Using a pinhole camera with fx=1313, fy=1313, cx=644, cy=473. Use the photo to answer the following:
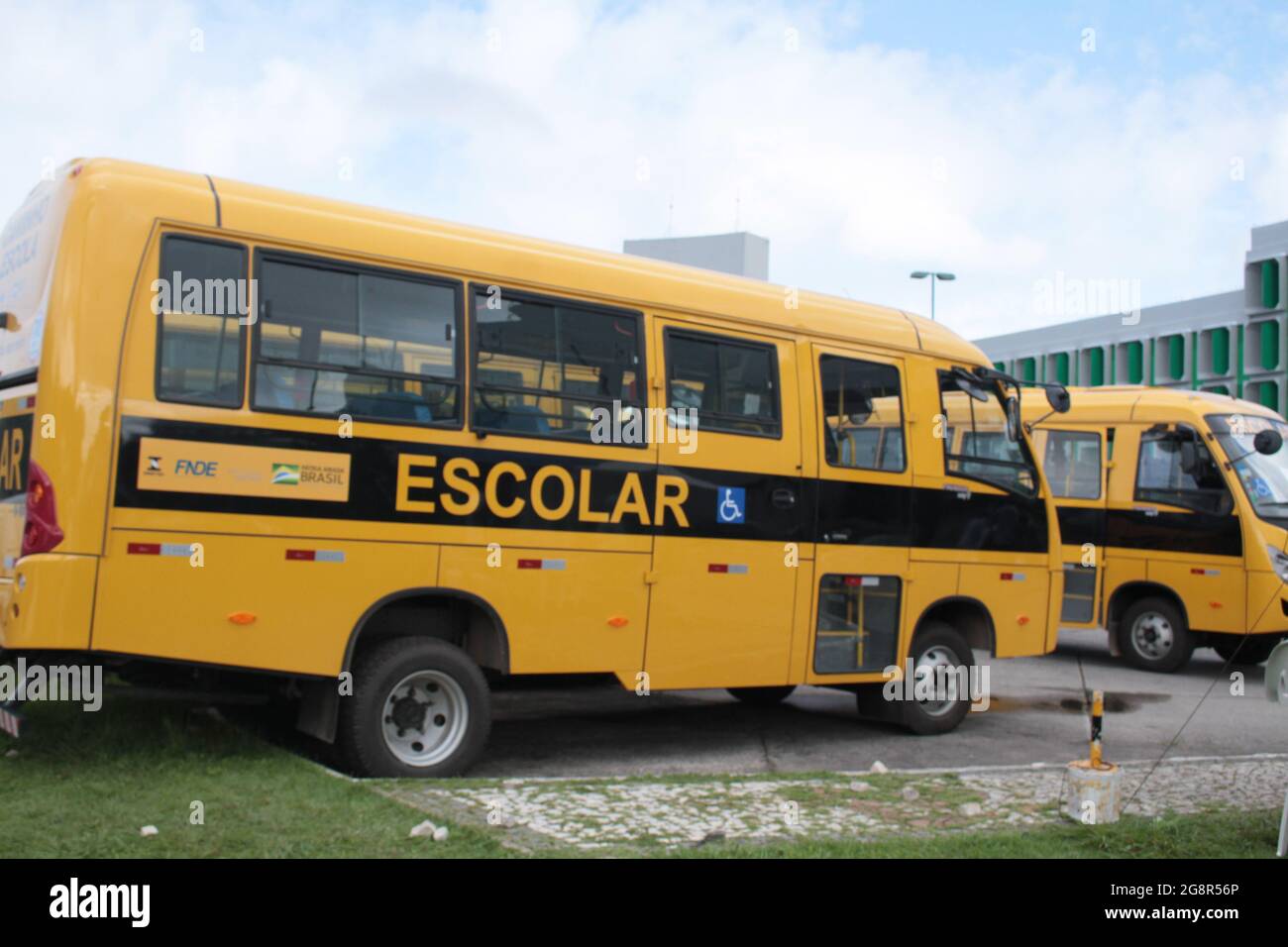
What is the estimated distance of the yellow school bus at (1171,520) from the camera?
14078mm

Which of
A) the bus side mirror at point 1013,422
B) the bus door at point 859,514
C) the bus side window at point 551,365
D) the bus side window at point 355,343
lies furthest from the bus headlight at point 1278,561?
the bus side window at point 355,343

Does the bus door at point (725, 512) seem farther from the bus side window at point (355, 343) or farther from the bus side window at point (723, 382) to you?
the bus side window at point (355, 343)

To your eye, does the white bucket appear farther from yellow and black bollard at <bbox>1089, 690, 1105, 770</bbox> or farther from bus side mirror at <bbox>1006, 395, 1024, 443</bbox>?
bus side mirror at <bbox>1006, 395, 1024, 443</bbox>

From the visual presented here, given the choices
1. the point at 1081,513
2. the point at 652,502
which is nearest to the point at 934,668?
the point at 652,502

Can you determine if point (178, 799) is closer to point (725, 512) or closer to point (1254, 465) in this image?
point (725, 512)

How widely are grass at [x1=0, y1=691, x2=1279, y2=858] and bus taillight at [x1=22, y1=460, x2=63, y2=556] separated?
1204mm

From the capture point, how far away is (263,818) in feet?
19.9

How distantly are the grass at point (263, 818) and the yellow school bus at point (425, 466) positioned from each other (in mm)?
477

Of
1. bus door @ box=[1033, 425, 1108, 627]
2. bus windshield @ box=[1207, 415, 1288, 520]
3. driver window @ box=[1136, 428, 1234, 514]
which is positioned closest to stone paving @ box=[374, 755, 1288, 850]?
bus windshield @ box=[1207, 415, 1288, 520]

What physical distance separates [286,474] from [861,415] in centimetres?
451

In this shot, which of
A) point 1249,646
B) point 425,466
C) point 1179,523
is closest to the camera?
point 425,466

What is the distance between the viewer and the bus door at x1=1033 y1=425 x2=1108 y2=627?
15.4 metres

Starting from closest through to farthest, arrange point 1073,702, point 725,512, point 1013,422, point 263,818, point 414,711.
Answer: point 263,818 < point 414,711 < point 725,512 < point 1013,422 < point 1073,702
